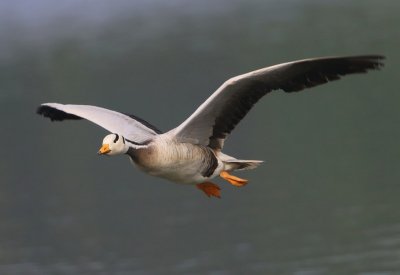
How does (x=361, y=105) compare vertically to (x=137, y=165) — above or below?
above

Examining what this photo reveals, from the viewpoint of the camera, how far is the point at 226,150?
82.4 feet

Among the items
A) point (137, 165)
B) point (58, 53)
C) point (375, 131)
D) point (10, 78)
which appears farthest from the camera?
point (58, 53)

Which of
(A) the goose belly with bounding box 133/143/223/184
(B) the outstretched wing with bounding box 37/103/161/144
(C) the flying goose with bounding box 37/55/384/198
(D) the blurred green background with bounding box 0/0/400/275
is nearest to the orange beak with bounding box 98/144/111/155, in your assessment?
(C) the flying goose with bounding box 37/55/384/198

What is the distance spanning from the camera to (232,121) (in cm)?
1123

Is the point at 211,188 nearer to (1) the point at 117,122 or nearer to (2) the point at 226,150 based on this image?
(1) the point at 117,122

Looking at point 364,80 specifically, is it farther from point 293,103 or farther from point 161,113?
point 161,113

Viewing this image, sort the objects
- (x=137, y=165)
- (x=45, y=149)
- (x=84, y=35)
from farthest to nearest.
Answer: (x=84, y=35)
(x=45, y=149)
(x=137, y=165)

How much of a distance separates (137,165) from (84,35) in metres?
32.1

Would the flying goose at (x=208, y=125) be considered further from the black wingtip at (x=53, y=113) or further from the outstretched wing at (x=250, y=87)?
the black wingtip at (x=53, y=113)

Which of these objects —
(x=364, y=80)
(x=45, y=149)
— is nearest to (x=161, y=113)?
(x=45, y=149)

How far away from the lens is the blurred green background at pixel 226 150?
18672mm

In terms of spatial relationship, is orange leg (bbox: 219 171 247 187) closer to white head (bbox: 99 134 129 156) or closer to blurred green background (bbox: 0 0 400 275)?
white head (bbox: 99 134 129 156)

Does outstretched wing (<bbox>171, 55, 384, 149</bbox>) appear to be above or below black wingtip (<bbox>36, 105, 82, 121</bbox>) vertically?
below

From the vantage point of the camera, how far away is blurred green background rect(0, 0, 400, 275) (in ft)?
61.3
